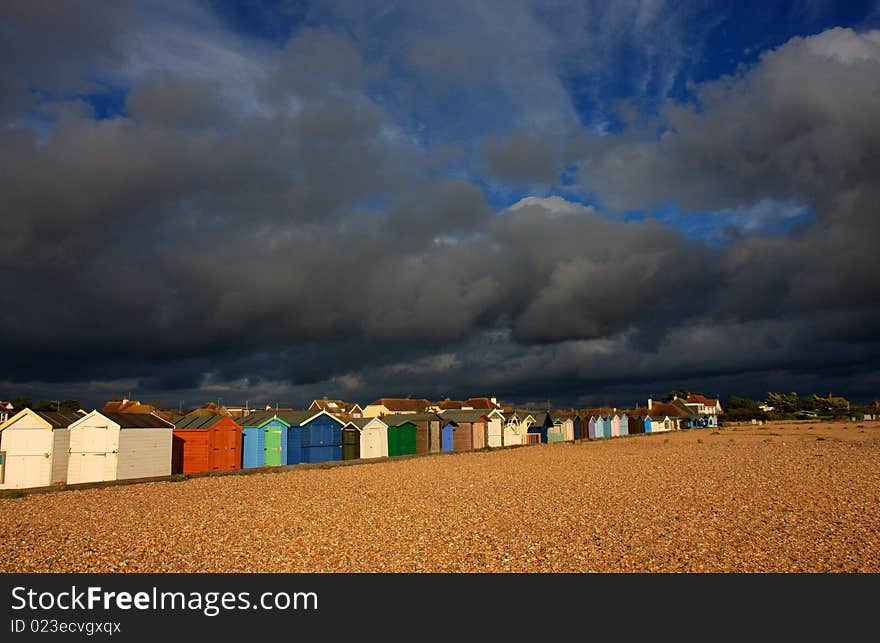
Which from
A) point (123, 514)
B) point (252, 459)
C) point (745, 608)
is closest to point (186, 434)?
point (252, 459)

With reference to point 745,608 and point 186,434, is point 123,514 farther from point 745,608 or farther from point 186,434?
point 745,608

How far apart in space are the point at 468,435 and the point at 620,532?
43.1m

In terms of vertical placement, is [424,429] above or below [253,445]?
above

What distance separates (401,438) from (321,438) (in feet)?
29.9

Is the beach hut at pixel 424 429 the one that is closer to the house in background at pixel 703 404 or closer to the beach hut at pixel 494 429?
the beach hut at pixel 494 429

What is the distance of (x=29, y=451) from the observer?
27453 millimetres

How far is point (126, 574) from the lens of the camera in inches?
469

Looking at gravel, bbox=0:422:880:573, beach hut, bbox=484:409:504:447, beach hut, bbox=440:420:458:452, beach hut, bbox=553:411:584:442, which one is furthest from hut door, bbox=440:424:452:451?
beach hut, bbox=553:411:584:442

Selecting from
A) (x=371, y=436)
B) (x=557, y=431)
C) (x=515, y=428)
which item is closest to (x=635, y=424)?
(x=557, y=431)

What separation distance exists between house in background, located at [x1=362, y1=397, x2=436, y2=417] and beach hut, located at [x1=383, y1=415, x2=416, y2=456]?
2128 inches

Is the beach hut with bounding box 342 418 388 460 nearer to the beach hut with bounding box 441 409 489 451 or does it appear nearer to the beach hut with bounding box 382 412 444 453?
the beach hut with bounding box 382 412 444 453

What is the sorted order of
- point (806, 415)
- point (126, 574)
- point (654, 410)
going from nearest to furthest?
point (126, 574) → point (654, 410) → point (806, 415)

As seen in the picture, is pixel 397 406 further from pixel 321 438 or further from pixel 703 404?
pixel 703 404

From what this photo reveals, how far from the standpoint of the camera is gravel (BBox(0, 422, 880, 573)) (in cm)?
1291
